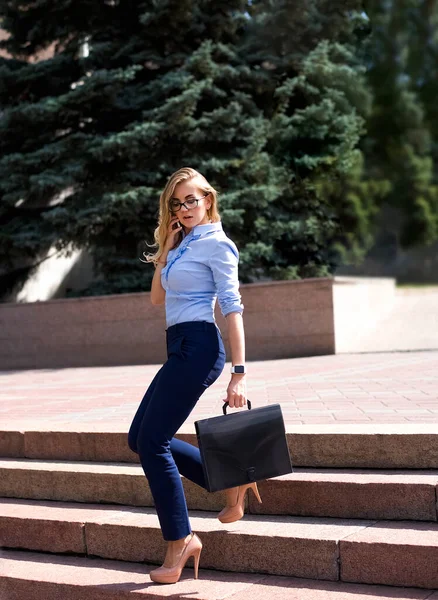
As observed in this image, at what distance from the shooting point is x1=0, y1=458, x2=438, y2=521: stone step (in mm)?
3910

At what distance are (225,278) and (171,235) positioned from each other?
0.39 m

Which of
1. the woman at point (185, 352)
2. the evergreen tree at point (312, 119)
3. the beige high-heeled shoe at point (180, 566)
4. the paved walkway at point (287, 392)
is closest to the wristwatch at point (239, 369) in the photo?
the woman at point (185, 352)

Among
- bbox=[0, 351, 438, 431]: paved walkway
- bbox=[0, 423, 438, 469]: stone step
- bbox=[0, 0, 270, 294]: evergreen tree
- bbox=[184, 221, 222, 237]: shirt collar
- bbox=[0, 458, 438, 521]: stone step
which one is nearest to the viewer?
bbox=[184, 221, 222, 237]: shirt collar

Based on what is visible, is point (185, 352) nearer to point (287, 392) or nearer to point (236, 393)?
point (236, 393)

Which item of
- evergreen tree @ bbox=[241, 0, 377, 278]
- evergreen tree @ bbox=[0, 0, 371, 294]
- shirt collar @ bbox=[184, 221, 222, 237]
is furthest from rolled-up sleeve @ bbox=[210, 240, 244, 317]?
evergreen tree @ bbox=[241, 0, 377, 278]

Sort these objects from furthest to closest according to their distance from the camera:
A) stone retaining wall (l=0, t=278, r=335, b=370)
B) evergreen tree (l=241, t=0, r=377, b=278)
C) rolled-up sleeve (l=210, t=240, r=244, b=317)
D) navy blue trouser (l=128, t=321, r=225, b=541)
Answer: evergreen tree (l=241, t=0, r=377, b=278) → stone retaining wall (l=0, t=278, r=335, b=370) → rolled-up sleeve (l=210, t=240, r=244, b=317) → navy blue trouser (l=128, t=321, r=225, b=541)

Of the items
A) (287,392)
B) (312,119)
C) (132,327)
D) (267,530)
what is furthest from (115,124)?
(267,530)

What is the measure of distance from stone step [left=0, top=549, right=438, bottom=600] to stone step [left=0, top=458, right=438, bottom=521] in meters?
0.44

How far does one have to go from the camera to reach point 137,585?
12.4 ft

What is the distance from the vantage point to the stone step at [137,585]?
351cm

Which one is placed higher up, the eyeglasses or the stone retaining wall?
the eyeglasses

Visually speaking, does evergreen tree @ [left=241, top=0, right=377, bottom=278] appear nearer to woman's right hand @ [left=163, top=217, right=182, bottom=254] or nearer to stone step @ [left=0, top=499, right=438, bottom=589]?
stone step @ [left=0, top=499, right=438, bottom=589]

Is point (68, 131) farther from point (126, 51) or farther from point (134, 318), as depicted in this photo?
point (134, 318)

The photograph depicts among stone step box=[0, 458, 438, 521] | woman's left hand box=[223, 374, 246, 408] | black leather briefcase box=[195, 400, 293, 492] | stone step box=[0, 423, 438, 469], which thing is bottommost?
stone step box=[0, 458, 438, 521]
